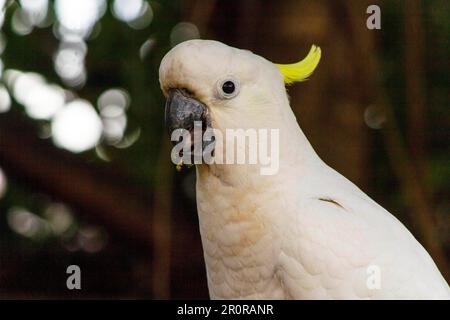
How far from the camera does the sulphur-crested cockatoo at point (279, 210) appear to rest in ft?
7.16

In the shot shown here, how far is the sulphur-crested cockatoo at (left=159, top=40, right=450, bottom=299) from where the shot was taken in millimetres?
2182

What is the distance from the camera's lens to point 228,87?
224cm

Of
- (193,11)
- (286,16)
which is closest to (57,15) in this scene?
(193,11)

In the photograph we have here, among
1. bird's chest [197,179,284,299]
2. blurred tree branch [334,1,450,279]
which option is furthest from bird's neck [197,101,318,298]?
blurred tree branch [334,1,450,279]

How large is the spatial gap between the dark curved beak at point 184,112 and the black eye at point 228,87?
0.08 metres

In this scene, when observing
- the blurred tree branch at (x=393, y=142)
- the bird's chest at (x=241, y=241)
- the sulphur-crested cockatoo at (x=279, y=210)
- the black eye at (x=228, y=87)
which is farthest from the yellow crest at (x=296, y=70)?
the blurred tree branch at (x=393, y=142)

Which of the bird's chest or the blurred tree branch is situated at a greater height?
the blurred tree branch

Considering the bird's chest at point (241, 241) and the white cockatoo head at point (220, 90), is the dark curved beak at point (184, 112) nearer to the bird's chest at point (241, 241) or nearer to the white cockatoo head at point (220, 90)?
the white cockatoo head at point (220, 90)

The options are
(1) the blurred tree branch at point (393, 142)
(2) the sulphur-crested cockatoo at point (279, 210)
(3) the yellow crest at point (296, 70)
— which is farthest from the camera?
(1) the blurred tree branch at point (393, 142)

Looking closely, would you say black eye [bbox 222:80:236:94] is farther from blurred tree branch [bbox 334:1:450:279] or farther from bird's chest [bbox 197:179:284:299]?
blurred tree branch [bbox 334:1:450:279]

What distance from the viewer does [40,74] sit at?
3826 millimetres

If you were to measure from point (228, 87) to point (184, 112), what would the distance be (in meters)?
0.14

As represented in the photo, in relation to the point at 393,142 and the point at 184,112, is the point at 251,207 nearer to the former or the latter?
the point at 184,112
